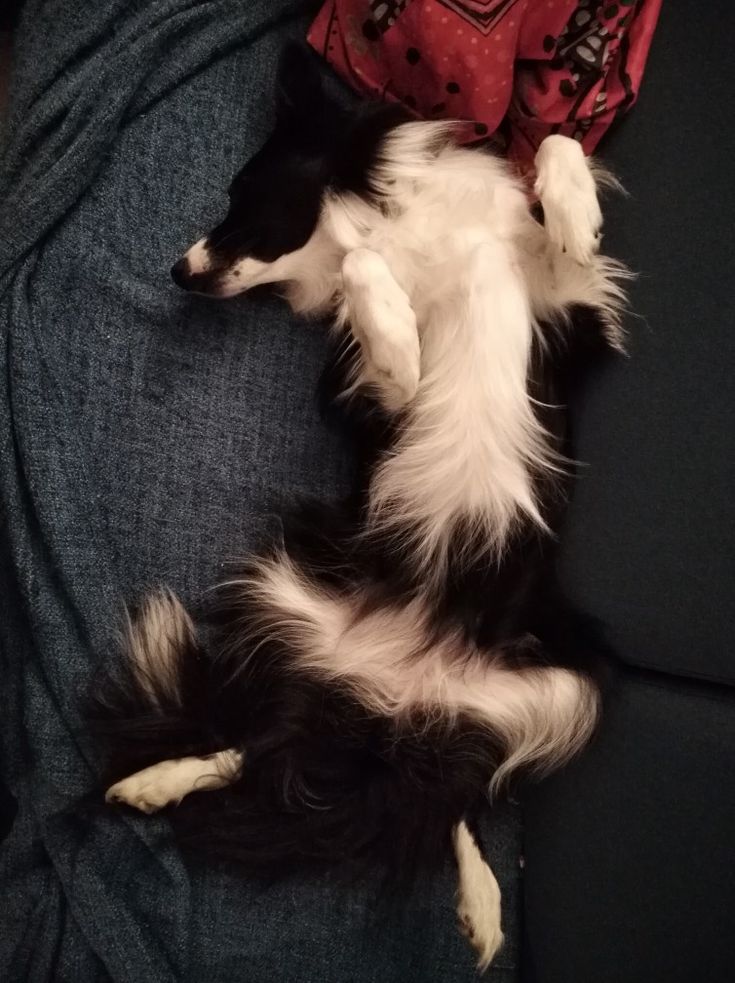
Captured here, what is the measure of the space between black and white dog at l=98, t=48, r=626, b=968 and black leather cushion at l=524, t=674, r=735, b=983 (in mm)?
87

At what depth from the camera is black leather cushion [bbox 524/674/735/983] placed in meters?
1.26

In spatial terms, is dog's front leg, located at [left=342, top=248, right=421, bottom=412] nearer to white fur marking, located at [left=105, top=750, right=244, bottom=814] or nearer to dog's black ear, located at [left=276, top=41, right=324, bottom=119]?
dog's black ear, located at [left=276, top=41, right=324, bottom=119]

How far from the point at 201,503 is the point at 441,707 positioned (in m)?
0.55

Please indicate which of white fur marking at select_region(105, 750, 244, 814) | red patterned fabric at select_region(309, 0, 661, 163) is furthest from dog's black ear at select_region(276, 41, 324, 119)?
white fur marking at select_region(105, 750, 244, 814)

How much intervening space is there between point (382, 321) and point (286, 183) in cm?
33

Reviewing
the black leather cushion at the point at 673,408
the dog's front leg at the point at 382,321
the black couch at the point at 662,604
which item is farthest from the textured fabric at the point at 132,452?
the black leather cushion at the point at 673,408

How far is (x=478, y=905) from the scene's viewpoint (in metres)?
1.25

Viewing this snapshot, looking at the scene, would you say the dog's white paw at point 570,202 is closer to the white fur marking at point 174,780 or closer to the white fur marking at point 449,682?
Result: the white fur marking at point 449,682

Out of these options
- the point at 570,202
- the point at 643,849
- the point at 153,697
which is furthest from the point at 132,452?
the point at 643,849

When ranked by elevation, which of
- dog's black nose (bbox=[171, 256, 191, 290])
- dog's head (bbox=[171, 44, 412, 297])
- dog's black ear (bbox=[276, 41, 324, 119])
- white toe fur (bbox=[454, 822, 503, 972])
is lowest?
white toe fur (bbox=[454, 822, 503, 972])

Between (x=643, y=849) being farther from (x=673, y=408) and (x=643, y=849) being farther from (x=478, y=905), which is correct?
(x=673, y=408)

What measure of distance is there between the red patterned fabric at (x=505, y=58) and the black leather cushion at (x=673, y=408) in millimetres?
100

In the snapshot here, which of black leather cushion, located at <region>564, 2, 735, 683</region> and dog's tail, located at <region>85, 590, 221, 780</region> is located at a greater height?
→ black leather cushion, located at <region>564, 2, 735, 683</region>

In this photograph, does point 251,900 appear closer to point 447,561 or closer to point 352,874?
point 352,874
